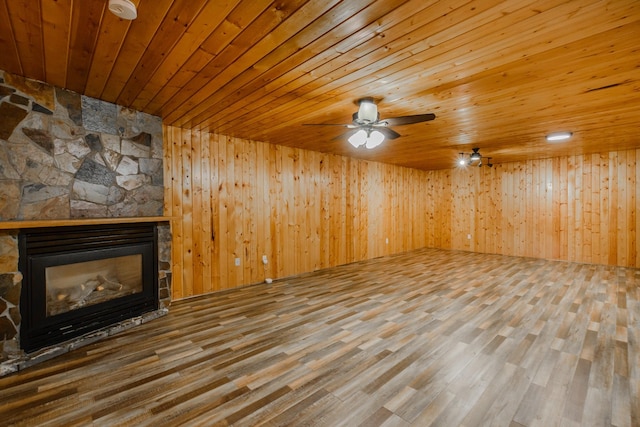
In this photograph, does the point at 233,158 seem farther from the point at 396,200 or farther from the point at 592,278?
the point at 592,278

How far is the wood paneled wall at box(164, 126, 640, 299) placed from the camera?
4215 mm

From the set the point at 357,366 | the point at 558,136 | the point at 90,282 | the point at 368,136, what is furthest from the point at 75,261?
the point at 558,136

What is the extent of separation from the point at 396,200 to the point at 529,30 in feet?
20.0

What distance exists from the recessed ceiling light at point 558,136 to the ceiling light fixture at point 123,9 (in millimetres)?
5284

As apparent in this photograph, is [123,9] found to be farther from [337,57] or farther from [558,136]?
[558,136]

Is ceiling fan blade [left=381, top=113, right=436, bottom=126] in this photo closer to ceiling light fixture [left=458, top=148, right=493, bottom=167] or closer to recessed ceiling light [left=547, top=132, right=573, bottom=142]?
recessed ceiling light [left=547, top=132, right=573, bottom=142]

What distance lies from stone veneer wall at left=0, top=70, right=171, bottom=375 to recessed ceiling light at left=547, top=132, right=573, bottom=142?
18.4 feet

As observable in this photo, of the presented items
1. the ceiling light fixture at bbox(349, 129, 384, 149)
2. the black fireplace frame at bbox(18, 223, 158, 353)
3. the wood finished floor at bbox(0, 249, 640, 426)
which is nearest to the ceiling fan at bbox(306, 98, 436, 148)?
the ceiling light fixture at bbox(349, 129, 384, 149)

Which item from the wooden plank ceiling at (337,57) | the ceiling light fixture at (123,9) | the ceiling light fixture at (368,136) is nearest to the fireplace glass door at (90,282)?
the wooden plank ceiling at (337,57)

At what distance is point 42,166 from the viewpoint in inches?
104

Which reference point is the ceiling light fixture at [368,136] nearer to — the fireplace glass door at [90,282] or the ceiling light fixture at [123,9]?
the ceiling light fixture at [123,9]

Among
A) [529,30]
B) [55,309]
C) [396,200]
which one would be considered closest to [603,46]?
[529,30]

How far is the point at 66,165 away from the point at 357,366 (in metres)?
3.29

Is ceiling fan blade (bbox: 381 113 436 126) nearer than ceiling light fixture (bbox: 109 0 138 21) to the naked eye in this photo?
No
